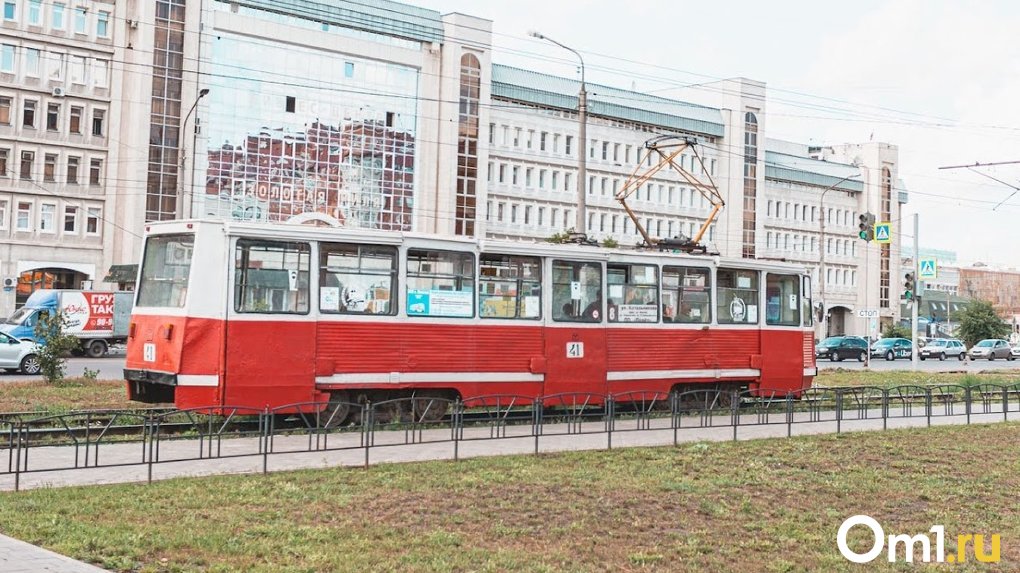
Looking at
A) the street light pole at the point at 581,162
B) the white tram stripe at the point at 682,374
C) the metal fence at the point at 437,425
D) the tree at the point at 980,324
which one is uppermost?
the street light pole at the point at 581,162

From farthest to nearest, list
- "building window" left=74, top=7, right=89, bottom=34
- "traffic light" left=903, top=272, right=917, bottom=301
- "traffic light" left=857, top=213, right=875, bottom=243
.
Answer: "building window" left=74, top=7, right=89, bottom=34
"traffic light" left=903, top=272, right=917, bottom=301
"traffic light" left=857, top=213, right=875, bottom=243

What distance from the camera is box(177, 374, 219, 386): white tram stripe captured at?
53.2ft

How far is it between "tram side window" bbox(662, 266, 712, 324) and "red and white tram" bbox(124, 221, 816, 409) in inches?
1.3

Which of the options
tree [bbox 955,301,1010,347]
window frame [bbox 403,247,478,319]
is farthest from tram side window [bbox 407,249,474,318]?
tree [bbox 955,301,1010,347]

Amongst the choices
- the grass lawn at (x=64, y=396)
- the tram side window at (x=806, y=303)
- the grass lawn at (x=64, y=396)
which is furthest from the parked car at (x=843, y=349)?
the grass lawn at (x=64, y=396)

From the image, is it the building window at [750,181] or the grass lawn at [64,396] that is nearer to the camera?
the grass lawn at [64,396]

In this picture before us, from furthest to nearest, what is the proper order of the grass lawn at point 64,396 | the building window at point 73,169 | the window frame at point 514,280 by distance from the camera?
the building window at point 73,169, the grass lawn at point 64,396, the window frame at point 514,280

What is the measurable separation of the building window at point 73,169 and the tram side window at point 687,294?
1735 inches

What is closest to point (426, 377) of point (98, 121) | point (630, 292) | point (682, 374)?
point (630, 292)

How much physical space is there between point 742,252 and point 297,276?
251ft

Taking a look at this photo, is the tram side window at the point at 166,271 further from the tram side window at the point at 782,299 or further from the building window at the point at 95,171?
the building window at the point at 95,171

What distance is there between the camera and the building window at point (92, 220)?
5822 cm

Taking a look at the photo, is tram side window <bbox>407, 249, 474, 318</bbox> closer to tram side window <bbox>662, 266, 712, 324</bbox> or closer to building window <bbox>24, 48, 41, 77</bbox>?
tram side window <bbox>662, 266, 712, 324</bbox>

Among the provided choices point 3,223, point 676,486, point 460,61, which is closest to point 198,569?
point 676,486
